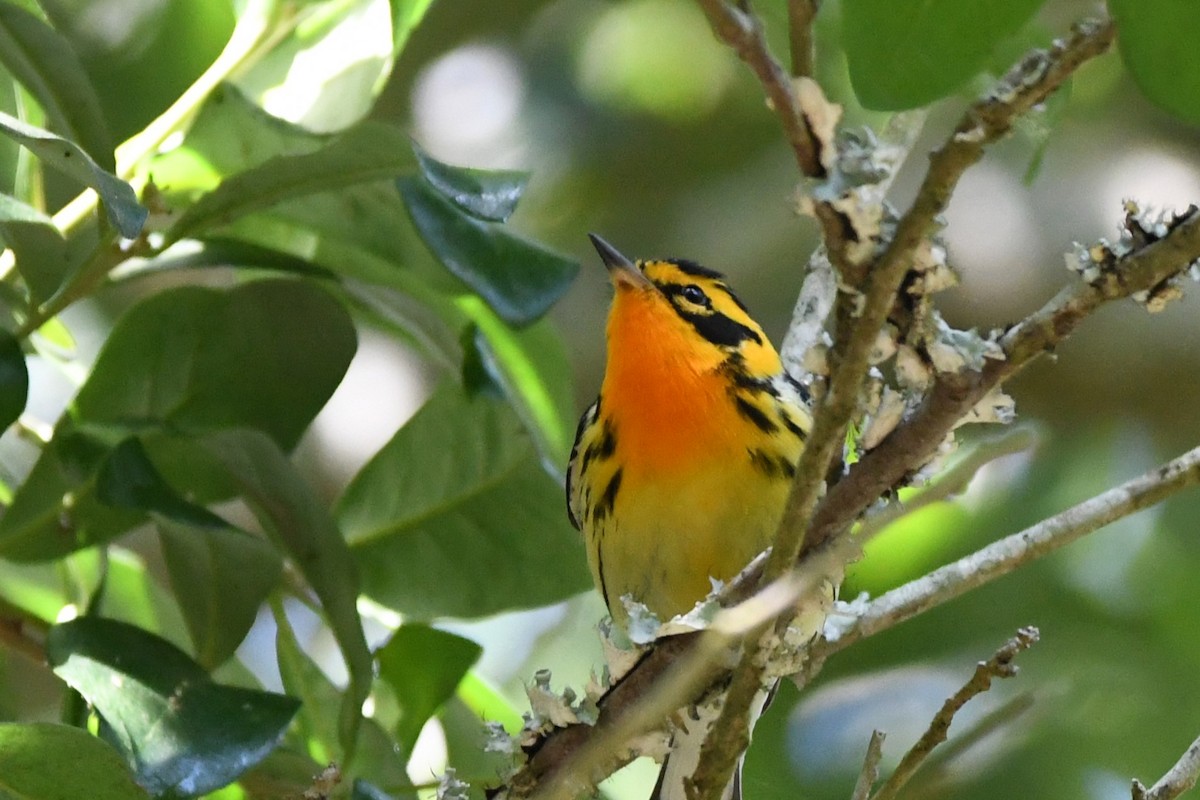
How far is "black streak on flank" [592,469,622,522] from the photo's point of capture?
1.87 m

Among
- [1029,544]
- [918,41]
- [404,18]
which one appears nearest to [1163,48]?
[918,41]

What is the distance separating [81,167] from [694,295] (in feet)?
3.99

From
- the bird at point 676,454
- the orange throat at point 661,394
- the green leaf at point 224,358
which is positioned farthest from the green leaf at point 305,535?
the orange throat at point 661,394

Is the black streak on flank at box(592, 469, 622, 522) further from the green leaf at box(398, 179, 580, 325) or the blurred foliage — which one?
the green leaf at box(398, 179, 580, 325)

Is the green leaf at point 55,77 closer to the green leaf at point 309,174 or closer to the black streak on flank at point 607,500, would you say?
the green leaf at point 309,174

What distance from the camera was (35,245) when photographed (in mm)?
1149

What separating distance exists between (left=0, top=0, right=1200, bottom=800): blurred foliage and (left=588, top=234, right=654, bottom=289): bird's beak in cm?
41

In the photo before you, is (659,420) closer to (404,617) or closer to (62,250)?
(404,617)

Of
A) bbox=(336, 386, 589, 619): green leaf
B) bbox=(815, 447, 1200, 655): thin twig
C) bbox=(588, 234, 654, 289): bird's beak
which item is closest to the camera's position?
bbox=(815, 447, 1200, 655): thin twig

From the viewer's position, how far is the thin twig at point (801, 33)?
64 cm

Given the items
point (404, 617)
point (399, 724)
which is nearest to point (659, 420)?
point (404, 617)

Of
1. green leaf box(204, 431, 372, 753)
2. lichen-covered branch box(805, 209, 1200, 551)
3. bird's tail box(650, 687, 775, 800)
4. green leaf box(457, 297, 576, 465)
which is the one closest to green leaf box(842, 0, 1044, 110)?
lichen-covered branch box(805, 209, 1200, 551)

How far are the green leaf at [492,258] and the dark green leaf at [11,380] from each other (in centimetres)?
35

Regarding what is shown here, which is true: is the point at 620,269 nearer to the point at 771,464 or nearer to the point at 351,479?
the point at 771,464
